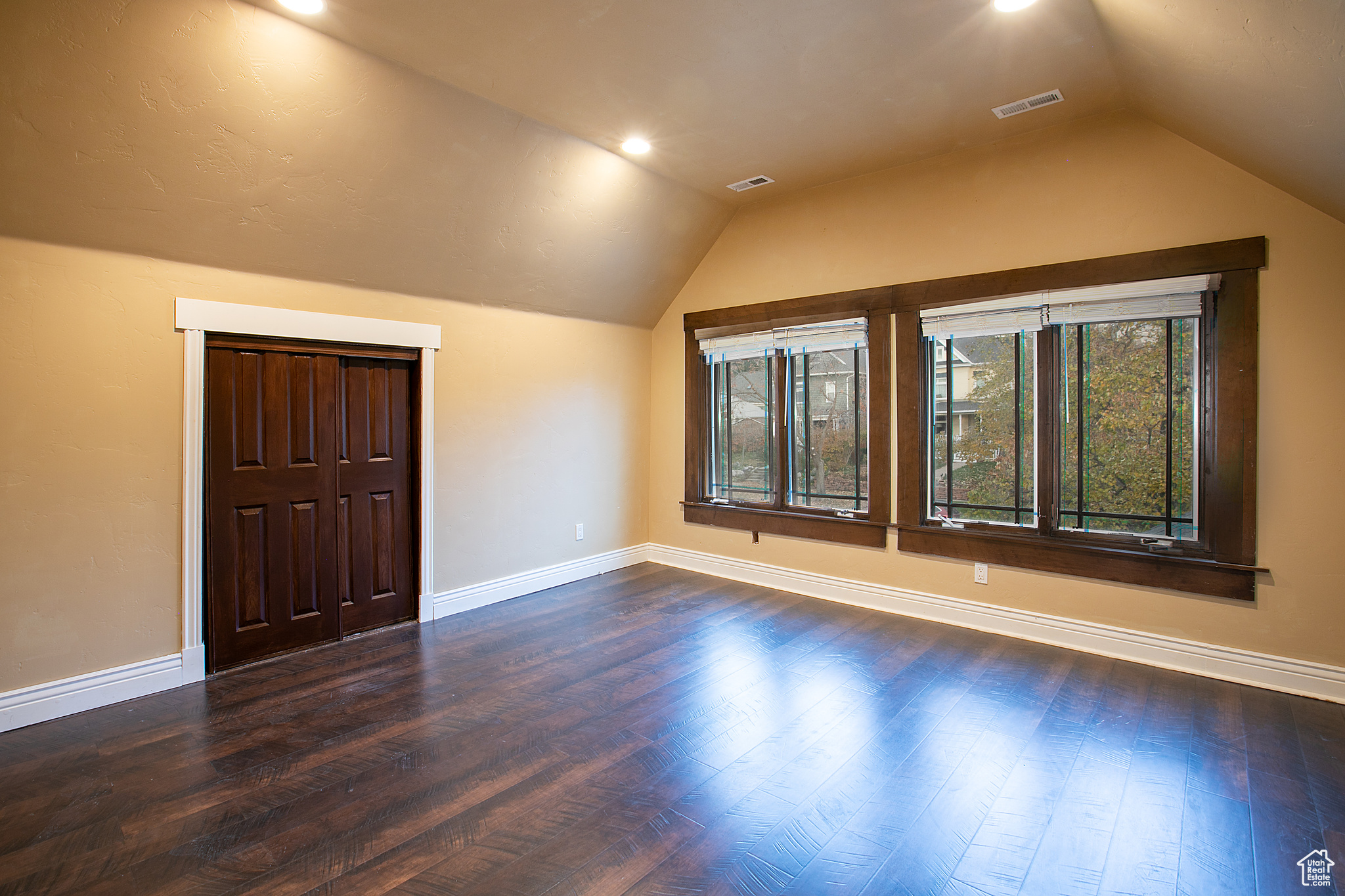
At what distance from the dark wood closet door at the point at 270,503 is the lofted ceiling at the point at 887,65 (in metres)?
1.76

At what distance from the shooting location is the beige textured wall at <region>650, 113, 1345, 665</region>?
297cm

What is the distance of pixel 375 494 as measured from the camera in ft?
13.0

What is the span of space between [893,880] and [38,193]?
13.3 feet

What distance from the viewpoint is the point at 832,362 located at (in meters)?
4.66

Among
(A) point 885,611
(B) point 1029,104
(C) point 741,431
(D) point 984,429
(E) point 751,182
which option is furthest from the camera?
(C) point 741,431

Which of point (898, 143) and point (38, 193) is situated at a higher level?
point (898, 143)

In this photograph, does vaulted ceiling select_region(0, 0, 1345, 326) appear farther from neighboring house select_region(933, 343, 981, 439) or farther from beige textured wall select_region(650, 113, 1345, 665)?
neighboring house select_region(933, 343, 981, 439)

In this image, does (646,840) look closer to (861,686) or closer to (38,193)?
(861,686)

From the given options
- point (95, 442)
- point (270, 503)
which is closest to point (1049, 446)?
point (270, 503)

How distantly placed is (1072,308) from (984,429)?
2.72 ft

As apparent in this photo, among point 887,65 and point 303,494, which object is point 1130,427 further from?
point 303,494

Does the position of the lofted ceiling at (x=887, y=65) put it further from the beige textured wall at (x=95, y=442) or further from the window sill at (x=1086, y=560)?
the window sill at (x=1086, y=560)

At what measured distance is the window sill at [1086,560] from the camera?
315cm

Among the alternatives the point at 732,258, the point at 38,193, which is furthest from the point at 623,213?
the point at 38,193
